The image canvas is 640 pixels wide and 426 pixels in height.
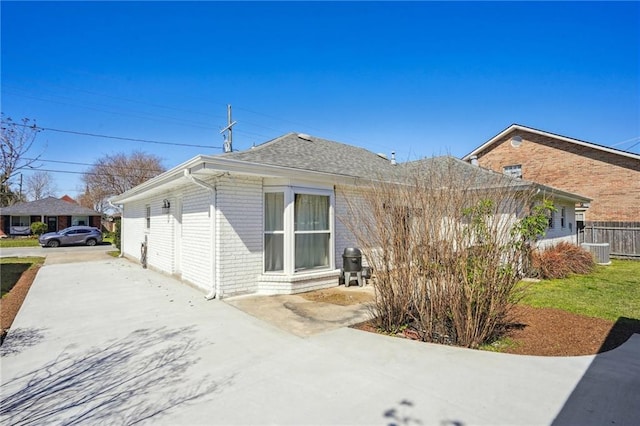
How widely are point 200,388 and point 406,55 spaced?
39.7ft

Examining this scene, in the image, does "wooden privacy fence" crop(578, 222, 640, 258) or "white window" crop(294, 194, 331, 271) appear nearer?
"white window" crop(294, 194, 331, 271)

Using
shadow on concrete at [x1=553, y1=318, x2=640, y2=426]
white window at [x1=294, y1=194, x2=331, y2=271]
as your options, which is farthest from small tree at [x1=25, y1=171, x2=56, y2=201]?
shadow on concrete at [x1=553, y1=318, x2=640, y2=426]

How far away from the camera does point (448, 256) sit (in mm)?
4520

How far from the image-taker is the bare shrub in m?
10.2

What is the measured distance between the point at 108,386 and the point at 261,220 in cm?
474

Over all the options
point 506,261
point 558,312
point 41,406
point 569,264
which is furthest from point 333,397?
point 569,264

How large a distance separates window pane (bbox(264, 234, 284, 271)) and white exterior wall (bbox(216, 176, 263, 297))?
175 millimetres

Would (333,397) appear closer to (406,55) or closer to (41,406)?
(41,406)

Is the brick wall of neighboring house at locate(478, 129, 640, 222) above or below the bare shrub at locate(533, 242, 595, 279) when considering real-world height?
above

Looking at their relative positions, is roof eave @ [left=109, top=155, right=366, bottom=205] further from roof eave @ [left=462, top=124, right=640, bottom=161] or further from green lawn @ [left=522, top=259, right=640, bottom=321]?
roof eave @ [left=462, top=124, right=640, bottom=161]

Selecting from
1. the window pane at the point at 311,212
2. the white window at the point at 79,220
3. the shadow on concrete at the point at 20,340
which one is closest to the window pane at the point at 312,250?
the window pane at the point at 311,212

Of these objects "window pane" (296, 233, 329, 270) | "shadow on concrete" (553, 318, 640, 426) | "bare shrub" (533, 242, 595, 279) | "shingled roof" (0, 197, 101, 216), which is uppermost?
"shingled roof" (0, 197, 101, 216)

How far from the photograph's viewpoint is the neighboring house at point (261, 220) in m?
7.22

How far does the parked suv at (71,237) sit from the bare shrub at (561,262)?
29656 millimetres
